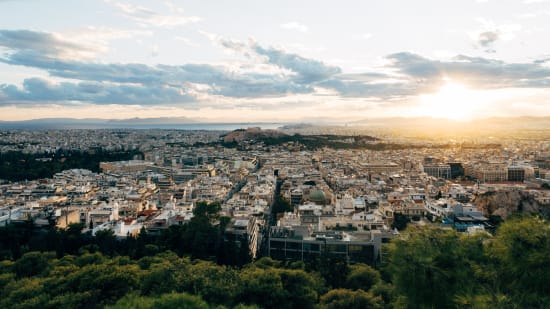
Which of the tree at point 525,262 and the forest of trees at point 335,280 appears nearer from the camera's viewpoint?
the tree at point 525,262

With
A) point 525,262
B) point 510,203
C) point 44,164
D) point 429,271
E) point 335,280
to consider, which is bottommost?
point 335,280

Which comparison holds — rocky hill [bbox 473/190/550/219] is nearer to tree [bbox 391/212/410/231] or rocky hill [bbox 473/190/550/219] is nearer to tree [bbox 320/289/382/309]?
tree [bbox 391/212/410/231]

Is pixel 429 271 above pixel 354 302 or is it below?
above

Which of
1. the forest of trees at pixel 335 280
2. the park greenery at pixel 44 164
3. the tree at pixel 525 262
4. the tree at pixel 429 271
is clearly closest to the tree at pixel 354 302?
the forest of trees at pixel 335 280

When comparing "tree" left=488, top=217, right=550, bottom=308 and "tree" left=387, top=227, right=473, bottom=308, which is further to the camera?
"tree" left=387, top=227, right=473, bottom=308

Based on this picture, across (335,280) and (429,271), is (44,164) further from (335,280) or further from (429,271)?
(429,271)

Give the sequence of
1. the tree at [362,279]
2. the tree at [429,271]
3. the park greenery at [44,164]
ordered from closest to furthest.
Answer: the tree at [429,271] < the tree at [362,279] < the park greenery at [44,164]

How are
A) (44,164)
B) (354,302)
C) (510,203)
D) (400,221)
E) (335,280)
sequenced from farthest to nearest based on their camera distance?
(44,164) → (510,203) → (400,221) → (335,280) → (354,302)

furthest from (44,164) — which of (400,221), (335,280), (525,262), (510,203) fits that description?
(525,262)

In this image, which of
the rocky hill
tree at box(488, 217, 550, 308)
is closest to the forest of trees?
tree at box(488, 217, 550, 308)

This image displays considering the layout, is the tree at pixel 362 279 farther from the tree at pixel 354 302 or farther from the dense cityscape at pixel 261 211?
the tree at pixel 354 302
